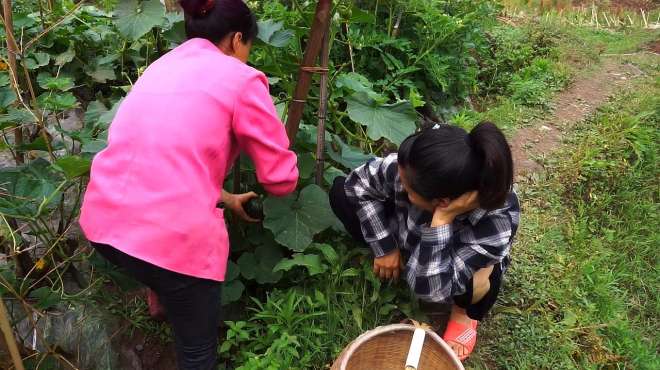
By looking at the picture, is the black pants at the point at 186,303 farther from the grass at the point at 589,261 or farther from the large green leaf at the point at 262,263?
the grass at the point at 589,261

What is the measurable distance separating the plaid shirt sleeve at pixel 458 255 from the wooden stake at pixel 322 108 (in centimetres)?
58

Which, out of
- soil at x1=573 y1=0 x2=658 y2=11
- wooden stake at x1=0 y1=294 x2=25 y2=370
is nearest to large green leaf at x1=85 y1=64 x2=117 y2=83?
wooden stake at x1=0 y1=294 x2=25 y2=370

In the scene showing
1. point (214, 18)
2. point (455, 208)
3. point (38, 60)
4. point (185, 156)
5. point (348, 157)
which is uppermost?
point (214, 18)

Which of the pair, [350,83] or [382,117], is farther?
[350,83]

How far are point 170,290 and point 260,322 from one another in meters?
0.67

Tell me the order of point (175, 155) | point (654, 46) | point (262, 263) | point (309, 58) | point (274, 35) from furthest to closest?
point (654, 46)
point (262, 263)
point (274, 35)
point (309, 58)
point (175, 155)

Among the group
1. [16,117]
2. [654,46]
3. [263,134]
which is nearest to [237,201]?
[263,134]

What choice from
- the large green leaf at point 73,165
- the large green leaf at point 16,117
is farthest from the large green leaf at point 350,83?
the large green leaf at point 16,117

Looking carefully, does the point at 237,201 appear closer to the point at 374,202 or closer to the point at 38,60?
the point at 374,202

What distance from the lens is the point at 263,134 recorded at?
5.22ft

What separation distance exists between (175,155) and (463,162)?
817 millimetres

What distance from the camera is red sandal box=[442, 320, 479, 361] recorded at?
200 cm

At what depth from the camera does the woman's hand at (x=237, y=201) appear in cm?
193

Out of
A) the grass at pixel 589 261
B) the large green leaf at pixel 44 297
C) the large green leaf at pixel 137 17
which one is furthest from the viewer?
the large green leaf at pixel 137 17
